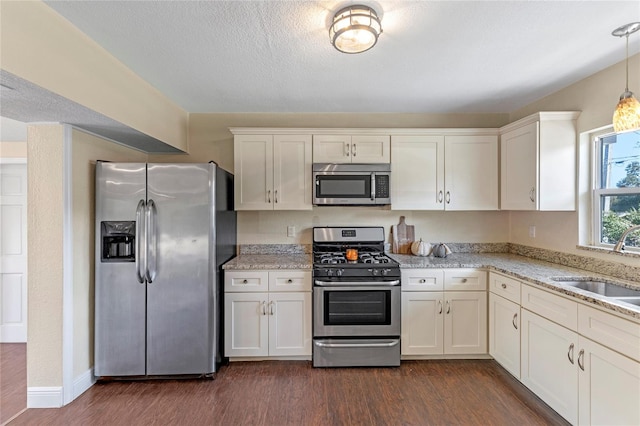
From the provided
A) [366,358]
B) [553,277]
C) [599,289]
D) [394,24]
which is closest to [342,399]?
[366,358]

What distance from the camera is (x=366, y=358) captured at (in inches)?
106

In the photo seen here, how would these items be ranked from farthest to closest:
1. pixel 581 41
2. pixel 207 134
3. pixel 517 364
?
pixel 207 134
pixel 517 364
pixel 581 41

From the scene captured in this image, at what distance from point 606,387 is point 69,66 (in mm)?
3576

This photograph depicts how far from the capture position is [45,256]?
7.24ft

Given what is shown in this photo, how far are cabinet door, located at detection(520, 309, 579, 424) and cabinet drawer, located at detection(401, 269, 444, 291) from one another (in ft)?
2.26

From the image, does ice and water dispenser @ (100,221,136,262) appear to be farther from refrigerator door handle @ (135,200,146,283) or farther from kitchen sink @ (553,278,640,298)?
kitchen sink @ (553,278,640,298)

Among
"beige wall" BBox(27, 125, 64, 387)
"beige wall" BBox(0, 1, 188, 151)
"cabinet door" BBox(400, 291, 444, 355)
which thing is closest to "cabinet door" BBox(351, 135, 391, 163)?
"cabinet door" BBox(400, 291, 444, 355)

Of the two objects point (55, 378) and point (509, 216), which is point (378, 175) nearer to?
point (509, 216)

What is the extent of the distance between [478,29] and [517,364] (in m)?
2.46

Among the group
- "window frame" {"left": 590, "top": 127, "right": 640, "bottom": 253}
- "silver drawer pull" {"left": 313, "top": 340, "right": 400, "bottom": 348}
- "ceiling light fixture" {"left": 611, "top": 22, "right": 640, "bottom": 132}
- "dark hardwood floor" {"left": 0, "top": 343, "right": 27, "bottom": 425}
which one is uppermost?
"ceiling light fixture" {"left": 611, "top": 22, "right": 640, "bottom": 132}

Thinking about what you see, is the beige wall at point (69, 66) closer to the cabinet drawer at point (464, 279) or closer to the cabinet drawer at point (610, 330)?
the cabinet drawer at point (464, 279)

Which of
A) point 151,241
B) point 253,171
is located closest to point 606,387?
point 253,171

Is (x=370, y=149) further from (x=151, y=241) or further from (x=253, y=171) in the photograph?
(x=151, y=241)

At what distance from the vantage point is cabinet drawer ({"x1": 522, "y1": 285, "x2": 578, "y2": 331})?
186 centimetres
